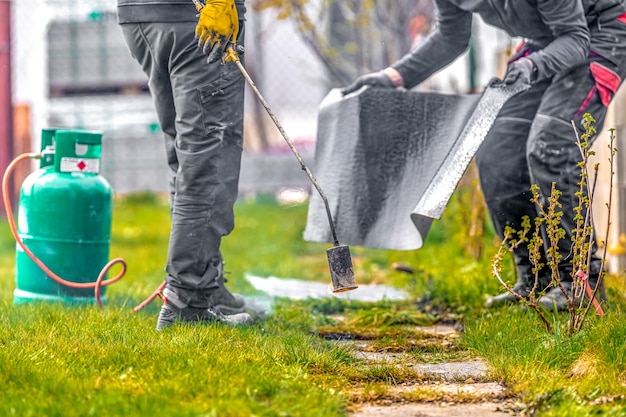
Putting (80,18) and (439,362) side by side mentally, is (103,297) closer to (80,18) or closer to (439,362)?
(439,362)

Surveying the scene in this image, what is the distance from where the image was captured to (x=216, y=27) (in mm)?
3873

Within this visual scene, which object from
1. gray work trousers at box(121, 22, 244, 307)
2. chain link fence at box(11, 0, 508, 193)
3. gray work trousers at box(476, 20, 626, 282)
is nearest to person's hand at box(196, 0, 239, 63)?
gray work trousers at box(121, 22, 244, 307)

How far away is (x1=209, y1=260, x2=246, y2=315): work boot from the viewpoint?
4.52 meters

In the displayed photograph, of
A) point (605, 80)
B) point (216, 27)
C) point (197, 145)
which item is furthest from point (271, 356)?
point (605, 80)

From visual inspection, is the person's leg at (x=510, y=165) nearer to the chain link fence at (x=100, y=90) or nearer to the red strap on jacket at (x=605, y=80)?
the red strap on jacket at (x=605, y=80)

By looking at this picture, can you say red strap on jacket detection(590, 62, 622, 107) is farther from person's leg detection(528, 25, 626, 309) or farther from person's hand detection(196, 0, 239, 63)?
person's hand detection(196, 0, 239, 63)

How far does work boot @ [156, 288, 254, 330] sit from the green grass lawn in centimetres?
10

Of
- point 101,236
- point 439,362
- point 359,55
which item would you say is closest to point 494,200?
point 439,362

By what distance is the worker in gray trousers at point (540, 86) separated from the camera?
4301 millimetres

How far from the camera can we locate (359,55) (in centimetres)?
912

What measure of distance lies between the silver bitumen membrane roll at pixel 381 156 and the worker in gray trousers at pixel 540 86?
0.16m

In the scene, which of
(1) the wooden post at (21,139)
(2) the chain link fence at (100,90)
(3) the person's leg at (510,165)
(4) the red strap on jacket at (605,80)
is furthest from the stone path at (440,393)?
(2) the chain link fence at (100,90)

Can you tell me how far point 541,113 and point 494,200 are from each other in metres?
0.53

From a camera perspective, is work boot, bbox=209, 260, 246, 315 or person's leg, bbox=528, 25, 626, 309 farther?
work boot, bbox=209, 260, 246, 315
